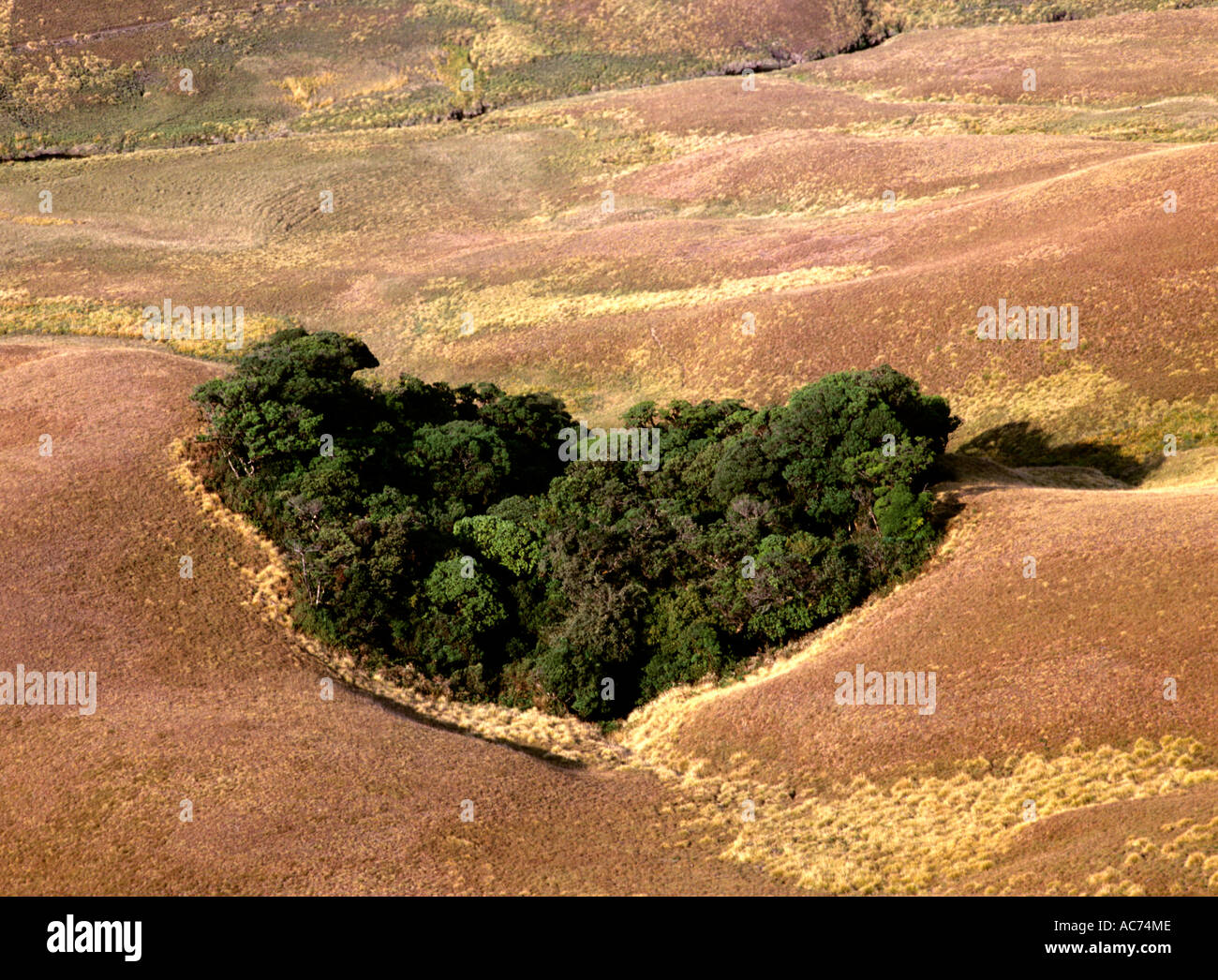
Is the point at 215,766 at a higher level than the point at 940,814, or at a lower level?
higher

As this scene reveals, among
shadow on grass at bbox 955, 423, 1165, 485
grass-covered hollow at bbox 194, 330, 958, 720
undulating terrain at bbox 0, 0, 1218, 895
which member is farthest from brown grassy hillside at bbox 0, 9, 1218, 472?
grass-covered hollow at bbox 194, 330, 958, 720

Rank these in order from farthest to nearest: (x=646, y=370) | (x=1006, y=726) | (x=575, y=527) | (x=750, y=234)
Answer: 1. (x=750, y=234)
2. (x=646, y=370)
3. (x=575, y=527)
4. (x=1006, y=726)

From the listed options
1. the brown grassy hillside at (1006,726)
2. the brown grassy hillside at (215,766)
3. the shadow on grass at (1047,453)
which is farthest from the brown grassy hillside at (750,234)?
the brown grassy hillside at (215,766)


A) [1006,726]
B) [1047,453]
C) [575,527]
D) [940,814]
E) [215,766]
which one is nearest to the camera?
[940,814]

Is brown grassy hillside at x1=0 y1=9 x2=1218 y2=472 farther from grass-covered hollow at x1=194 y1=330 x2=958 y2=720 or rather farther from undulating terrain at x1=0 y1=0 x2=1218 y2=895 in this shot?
grass-covered hollow at x1=194 y1=330 x2=958 y2=720

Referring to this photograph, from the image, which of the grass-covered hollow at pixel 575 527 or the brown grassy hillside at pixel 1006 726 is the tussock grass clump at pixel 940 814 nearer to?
the brown grassy hillside at pixel 1006 726

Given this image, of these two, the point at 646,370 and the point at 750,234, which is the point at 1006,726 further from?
the point at 750,234

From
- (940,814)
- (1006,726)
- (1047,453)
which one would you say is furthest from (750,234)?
(940,814)
